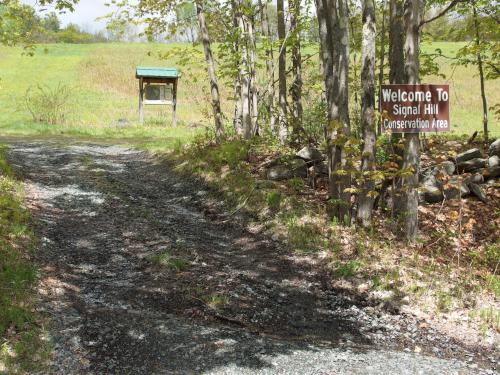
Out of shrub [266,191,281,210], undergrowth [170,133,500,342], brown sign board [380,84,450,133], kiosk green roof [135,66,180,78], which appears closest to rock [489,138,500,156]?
undergrowth [170,133,500,342]

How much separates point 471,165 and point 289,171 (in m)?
3.44

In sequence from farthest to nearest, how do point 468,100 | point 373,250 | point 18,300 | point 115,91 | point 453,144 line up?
point 115,91, point 468,100, point 453,144, point 373,250, point 18,300

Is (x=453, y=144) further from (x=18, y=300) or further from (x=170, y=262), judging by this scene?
(x=18, y=300)

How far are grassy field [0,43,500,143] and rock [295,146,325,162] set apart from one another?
3.00 meters

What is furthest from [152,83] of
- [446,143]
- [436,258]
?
[436,258]

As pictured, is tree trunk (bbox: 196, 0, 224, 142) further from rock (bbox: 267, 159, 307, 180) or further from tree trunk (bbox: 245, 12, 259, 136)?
rock (bbox: 267, 159, 307, 180)

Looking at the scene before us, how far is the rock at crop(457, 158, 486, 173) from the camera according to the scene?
8.96 meters

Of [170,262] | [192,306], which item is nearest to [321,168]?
[170,262]

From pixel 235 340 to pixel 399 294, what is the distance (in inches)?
89.0

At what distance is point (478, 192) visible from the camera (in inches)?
331

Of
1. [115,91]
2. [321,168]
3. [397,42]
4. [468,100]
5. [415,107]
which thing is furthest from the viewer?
[115,91]

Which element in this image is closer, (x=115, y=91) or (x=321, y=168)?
(x=321, y=168)

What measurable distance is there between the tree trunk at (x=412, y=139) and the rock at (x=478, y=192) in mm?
1993

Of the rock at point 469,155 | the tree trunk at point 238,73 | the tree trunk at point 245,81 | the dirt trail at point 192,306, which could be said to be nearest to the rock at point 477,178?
the rock at point 469,155
